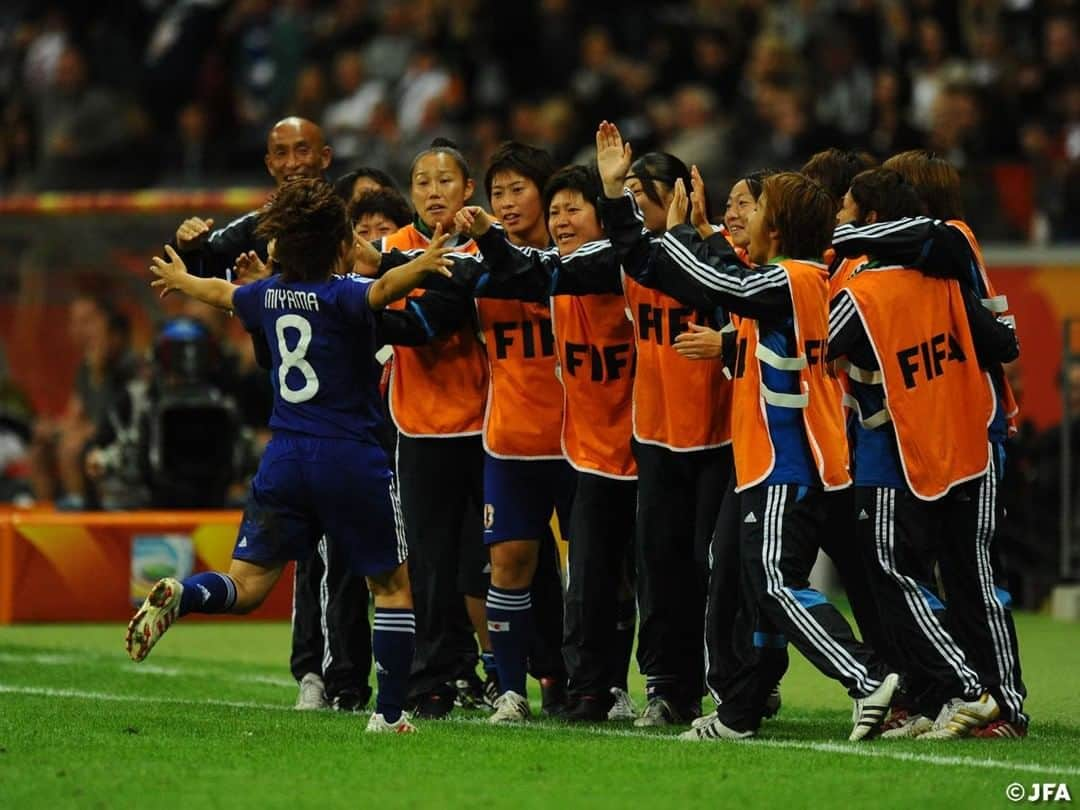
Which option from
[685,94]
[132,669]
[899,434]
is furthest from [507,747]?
[685,94]

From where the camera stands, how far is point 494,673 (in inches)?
379

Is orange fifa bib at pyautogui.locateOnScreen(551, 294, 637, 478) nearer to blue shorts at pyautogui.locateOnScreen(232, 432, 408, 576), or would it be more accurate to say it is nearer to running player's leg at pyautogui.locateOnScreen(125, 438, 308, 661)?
blue shorts at pyautogui.locateOnScreen(232, 432, 408, 576)

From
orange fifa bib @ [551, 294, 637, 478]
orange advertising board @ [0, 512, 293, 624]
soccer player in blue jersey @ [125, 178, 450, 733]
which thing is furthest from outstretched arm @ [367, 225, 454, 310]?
orange advertising board @ [0, 512, 293, 624]

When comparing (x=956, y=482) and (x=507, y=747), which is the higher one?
(x=956, y=482)

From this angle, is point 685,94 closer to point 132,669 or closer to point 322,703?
point 132,669

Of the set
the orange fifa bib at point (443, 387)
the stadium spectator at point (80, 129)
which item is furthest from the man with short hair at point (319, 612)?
the stadium spectator at point (80, 129)

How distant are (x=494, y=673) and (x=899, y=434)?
2.30m

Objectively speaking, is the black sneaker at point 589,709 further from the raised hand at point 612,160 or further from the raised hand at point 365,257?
the raised hand at point 612,160

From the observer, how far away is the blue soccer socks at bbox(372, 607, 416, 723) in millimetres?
7980

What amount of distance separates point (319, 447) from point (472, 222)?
1118mm

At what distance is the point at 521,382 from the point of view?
355 inches

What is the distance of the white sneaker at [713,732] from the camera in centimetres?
807

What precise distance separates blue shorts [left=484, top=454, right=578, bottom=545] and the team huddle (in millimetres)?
13

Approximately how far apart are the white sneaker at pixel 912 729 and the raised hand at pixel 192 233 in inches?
134
